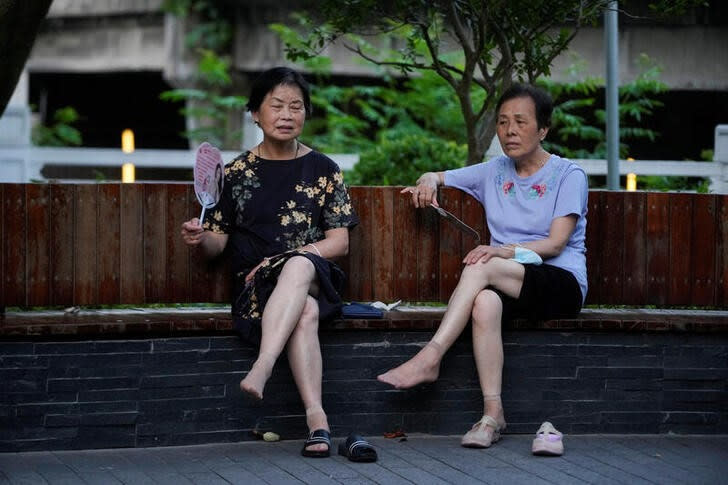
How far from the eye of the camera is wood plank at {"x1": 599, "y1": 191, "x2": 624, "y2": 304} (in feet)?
21.3

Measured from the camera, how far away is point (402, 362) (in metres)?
6.02

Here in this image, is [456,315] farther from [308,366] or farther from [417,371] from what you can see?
[308,366]

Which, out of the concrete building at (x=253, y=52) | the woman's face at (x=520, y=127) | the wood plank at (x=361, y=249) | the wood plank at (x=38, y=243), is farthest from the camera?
the concrete building at (x=253, y=52)

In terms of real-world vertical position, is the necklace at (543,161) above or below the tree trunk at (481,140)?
below

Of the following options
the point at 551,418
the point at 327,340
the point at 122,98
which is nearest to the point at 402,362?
the point at 327,340

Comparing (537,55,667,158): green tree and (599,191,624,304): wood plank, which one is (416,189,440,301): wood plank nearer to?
(599,191,624,304): wood plank

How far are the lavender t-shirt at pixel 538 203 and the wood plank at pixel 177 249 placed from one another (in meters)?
1.50

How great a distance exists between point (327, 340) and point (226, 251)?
0.69 m

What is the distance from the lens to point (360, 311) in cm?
604

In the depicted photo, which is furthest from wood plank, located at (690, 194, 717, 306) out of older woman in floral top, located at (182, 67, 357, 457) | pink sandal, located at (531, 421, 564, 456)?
older woman in floral top, located at (182, 67, 357, 457)

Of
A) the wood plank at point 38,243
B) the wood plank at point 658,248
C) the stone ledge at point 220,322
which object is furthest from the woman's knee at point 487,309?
the wood plank at point 38,243

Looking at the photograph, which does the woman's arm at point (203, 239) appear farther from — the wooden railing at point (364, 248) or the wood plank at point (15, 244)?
the wood plank at point (15, 244)

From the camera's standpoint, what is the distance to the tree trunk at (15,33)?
6199mm

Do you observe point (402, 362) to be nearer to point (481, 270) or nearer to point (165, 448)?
point (481, 270)
